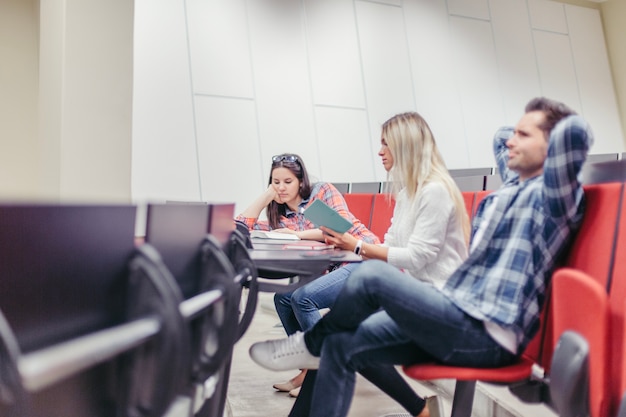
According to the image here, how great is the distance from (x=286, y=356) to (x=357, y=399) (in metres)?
0.75

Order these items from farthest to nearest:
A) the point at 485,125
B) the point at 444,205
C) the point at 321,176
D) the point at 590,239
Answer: the point at 485,125 → the point at 321,176 → the point at 444,205 → the point at 590,239

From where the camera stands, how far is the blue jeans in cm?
119

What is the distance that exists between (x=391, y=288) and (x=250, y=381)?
4.14 feet

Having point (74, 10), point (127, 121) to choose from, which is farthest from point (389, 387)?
point (74, 10)

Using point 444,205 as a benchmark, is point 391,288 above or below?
below

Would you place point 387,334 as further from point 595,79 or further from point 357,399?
point 595,79

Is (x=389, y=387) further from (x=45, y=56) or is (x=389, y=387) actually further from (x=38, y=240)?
(x=45, y=56)

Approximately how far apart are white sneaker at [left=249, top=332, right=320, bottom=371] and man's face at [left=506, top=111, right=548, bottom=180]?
0.76 meters

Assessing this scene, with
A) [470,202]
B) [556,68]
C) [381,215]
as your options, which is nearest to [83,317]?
[470,202]

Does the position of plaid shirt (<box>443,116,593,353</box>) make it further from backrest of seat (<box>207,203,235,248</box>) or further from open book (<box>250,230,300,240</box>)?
open book (<box>250,230,300,240</box>)

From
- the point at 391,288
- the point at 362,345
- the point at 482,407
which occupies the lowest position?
the point at 482,407

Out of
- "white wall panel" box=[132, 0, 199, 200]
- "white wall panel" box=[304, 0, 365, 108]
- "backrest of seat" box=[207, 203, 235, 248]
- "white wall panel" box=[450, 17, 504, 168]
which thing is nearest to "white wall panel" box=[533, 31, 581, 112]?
"white wall panel" box=[450, 17, 504, 168]

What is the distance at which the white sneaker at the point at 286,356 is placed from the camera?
140cm

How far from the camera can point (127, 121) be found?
3342 mm
